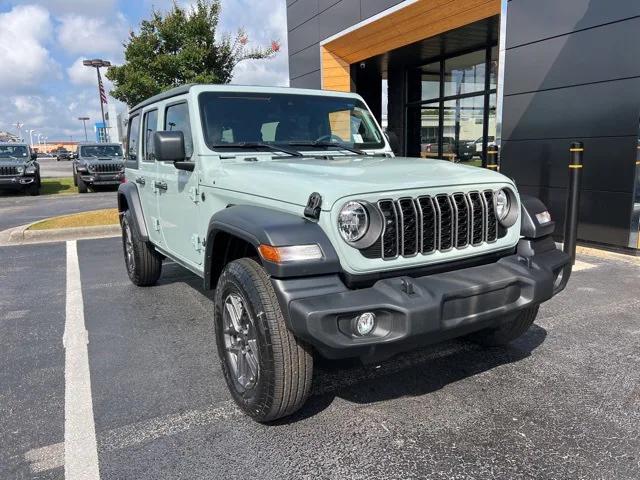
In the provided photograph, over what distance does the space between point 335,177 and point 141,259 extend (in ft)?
11.0

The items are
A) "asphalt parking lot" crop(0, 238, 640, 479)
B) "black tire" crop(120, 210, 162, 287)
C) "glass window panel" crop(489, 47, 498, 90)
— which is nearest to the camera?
"asphalt parking lot" crop(0, 238, 640, 479)

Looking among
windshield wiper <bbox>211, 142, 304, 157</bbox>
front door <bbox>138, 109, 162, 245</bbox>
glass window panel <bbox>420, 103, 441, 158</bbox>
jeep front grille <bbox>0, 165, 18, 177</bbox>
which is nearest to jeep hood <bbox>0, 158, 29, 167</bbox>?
jeep front grille <bbox>0, 165, 18, 177</bbox>

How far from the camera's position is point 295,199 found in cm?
271

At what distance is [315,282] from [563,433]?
1.57m

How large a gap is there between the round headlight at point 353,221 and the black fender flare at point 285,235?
A: 0.34 feet

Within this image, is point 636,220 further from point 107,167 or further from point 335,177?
point 107,167

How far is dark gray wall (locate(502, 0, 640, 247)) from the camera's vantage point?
260 inches

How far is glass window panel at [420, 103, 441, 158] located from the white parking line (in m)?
11.2

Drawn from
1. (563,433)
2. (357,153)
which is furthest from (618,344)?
(357,153)

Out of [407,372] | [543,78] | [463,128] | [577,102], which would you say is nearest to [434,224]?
[407,372]

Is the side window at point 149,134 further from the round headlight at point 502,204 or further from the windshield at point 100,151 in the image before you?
the windshield at point 100,151

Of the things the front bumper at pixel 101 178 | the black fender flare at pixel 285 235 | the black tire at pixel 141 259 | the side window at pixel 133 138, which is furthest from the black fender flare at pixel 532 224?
the front bumper at pixel 101 178

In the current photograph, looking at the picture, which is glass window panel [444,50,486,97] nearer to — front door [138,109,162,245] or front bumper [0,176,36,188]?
front door [138,109,162,245]

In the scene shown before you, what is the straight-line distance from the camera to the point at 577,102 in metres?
7.18
